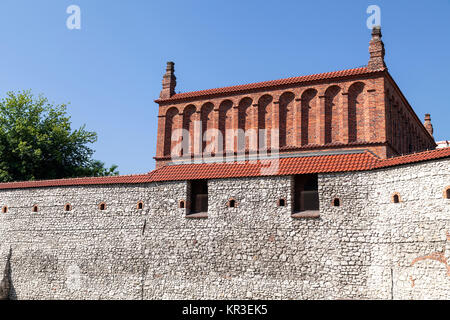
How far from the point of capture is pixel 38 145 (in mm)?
30250

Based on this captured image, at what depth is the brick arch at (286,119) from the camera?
1986 cm

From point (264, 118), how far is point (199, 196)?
4772mm

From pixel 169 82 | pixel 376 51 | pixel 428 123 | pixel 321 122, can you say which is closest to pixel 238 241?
pixel 321 122

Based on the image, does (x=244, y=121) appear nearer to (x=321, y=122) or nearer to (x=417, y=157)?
(x=321, y=122)

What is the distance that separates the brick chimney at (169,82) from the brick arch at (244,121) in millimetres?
3926

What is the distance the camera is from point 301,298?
53.3 feet

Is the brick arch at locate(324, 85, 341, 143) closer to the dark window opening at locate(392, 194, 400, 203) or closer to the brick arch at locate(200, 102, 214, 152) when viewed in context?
the dark window opening at locate(392, 194, 400, 203)

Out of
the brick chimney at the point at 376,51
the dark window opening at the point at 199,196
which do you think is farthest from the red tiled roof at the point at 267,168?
the brick chimney at the point at 376,51

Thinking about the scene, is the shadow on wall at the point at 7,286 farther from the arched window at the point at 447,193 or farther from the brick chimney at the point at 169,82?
the arched window at the point at 447,193

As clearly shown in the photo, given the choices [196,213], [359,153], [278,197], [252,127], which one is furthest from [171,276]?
[359,153]

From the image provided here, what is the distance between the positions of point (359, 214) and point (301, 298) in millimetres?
3708

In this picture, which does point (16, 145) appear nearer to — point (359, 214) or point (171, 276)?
point (171, 276)

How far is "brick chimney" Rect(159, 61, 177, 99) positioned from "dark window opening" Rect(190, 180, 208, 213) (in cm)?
561

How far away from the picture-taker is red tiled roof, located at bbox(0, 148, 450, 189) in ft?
52.1
